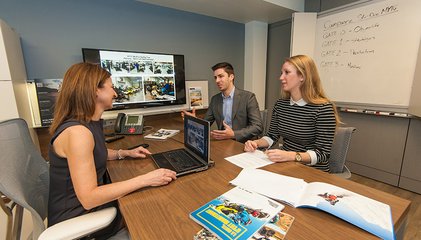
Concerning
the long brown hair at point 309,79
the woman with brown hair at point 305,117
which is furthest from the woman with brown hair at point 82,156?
the long brown hair at point 309,79

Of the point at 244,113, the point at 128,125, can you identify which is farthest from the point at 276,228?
the point at 128,125

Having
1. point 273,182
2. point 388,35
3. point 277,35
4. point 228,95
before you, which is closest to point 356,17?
point 388,35

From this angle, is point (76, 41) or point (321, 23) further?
point (321, 23)

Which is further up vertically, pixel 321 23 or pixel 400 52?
pixel 321 23

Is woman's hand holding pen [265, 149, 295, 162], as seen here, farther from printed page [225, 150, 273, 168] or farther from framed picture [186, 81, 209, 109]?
framed picture [186, 81, 209, 109]

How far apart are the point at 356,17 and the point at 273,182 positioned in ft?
9.05

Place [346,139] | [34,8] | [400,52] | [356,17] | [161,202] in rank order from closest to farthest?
[161,202] → [346,139] → [34,8] → [400,52] → [356,17]

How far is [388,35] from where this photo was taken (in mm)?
2354

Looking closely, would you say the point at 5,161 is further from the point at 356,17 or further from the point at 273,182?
the point at 356,17

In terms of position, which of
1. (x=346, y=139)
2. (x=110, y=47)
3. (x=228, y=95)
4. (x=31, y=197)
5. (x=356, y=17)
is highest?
(x=356, y=17)

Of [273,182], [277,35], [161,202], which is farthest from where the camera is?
[277,35]

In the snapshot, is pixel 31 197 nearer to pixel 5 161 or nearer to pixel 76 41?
pixel 5 161

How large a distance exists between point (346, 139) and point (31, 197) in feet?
6.26

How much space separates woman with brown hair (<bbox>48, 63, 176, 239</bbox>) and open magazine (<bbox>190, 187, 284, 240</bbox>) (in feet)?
1.01
